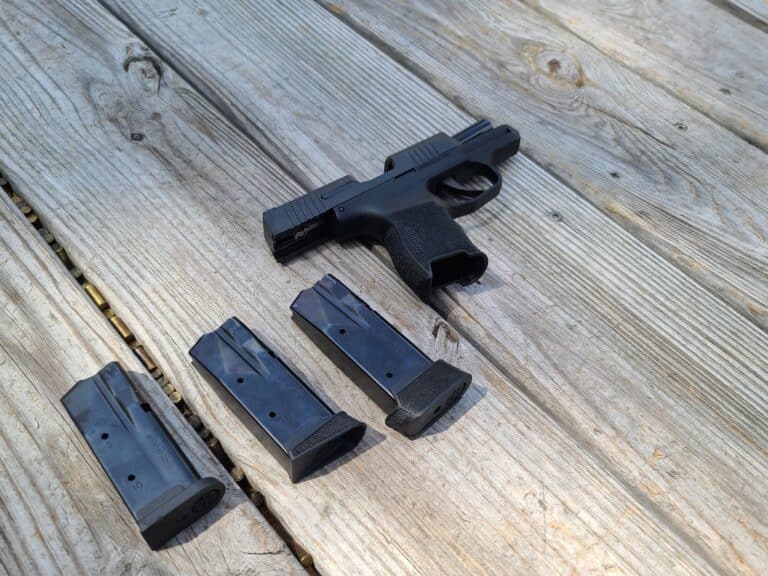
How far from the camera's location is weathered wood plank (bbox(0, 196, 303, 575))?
138 cm

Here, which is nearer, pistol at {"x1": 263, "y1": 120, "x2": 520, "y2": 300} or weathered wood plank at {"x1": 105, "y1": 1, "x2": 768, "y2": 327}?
pistol at {"x1": 263, "y1": 120, "x2": 520, "y2": 300}

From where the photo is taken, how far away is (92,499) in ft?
4.69

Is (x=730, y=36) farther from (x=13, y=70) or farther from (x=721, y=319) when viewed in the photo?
(x=13, y=70)

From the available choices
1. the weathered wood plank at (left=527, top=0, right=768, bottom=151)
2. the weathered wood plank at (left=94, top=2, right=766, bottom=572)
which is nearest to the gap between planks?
the weathered wood plank at (left=94, top=2, right=766, bottom=572)

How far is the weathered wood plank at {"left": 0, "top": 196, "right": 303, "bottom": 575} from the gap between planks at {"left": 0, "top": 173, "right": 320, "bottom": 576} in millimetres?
24

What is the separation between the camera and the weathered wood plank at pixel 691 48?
2.40m

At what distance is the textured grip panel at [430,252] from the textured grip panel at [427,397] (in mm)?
279

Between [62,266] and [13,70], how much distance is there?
2.81 feet

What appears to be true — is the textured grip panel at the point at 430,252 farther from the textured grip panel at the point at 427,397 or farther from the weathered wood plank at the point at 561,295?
the textured grip panel at the point at 427,397

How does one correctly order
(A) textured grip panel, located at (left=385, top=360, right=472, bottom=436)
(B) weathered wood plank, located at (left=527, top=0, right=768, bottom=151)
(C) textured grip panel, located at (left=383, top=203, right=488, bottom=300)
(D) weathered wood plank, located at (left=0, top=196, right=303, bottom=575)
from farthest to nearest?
1. (B) weathered wood plank, located at (left=527, top=0, right=768, bottom=151)
2. (C) textured grip panel, located at (left=383, top=203, right=488, bottom=300)
3. (A) textured grip panel, located at (left=385, top=360, right=472, bottom=436)
4. (D) weathered wood plank, located at (left=0, top=196, right=303, bottom=575)

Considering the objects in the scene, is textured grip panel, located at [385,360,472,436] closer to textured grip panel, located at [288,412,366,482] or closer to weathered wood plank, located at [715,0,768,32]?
textured grip panel, located at [288,412,366,482]

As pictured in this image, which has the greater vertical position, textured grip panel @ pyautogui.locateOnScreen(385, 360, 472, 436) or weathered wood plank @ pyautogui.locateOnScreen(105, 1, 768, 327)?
weathered wood plank @ pyautogui.locateOnScreen(105, 1, 768, 327)

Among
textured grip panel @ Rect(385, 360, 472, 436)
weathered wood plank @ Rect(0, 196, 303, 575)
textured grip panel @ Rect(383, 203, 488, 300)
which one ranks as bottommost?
weathered wood plank @ Rect(0, 196, 303, 575)

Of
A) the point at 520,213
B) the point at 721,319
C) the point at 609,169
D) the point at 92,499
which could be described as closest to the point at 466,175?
the point at 520,213
